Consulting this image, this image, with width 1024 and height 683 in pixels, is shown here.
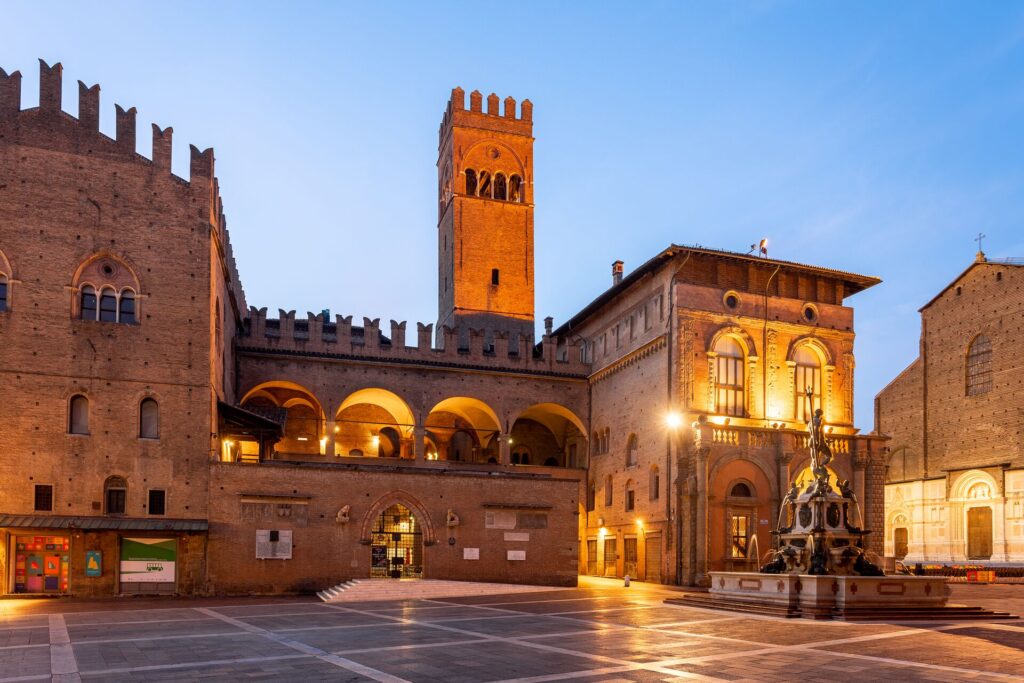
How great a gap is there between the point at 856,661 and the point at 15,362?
23924 millimetres

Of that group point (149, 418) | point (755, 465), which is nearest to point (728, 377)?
point (755, 465)

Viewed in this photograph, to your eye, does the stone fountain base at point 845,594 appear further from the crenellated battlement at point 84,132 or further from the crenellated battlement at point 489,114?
the crenellated battlement at point 489,114

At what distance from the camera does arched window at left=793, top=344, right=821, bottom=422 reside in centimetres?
3612

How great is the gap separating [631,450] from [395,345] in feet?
36.9

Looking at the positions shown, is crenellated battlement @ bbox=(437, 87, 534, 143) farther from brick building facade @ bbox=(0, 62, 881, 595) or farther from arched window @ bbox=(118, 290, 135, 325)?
arched window @ bbox=(118, 290, 135, 325)

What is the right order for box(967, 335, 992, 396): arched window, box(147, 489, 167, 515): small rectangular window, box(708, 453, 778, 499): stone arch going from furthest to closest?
box(967, 335, 992, 396): arched window, box(708, 453, 778, 499): stone arch, box(147, 489, 167, 515): small rectangular window

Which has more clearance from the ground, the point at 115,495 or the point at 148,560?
the point at 115,495

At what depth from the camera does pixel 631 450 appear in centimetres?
3809

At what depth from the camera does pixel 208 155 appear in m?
29.5

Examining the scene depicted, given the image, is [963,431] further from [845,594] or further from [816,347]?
[845,594]

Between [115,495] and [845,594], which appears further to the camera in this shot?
[115,495]

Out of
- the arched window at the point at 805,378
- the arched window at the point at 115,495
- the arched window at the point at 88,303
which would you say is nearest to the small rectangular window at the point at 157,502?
the arched window at the point at 115,495

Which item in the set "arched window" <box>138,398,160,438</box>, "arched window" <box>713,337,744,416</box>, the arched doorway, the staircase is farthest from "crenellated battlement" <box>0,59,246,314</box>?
"arched window" <box>713,337,744,416</box>

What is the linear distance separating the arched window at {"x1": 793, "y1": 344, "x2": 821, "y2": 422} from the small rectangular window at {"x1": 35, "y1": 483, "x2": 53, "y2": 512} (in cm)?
2669
